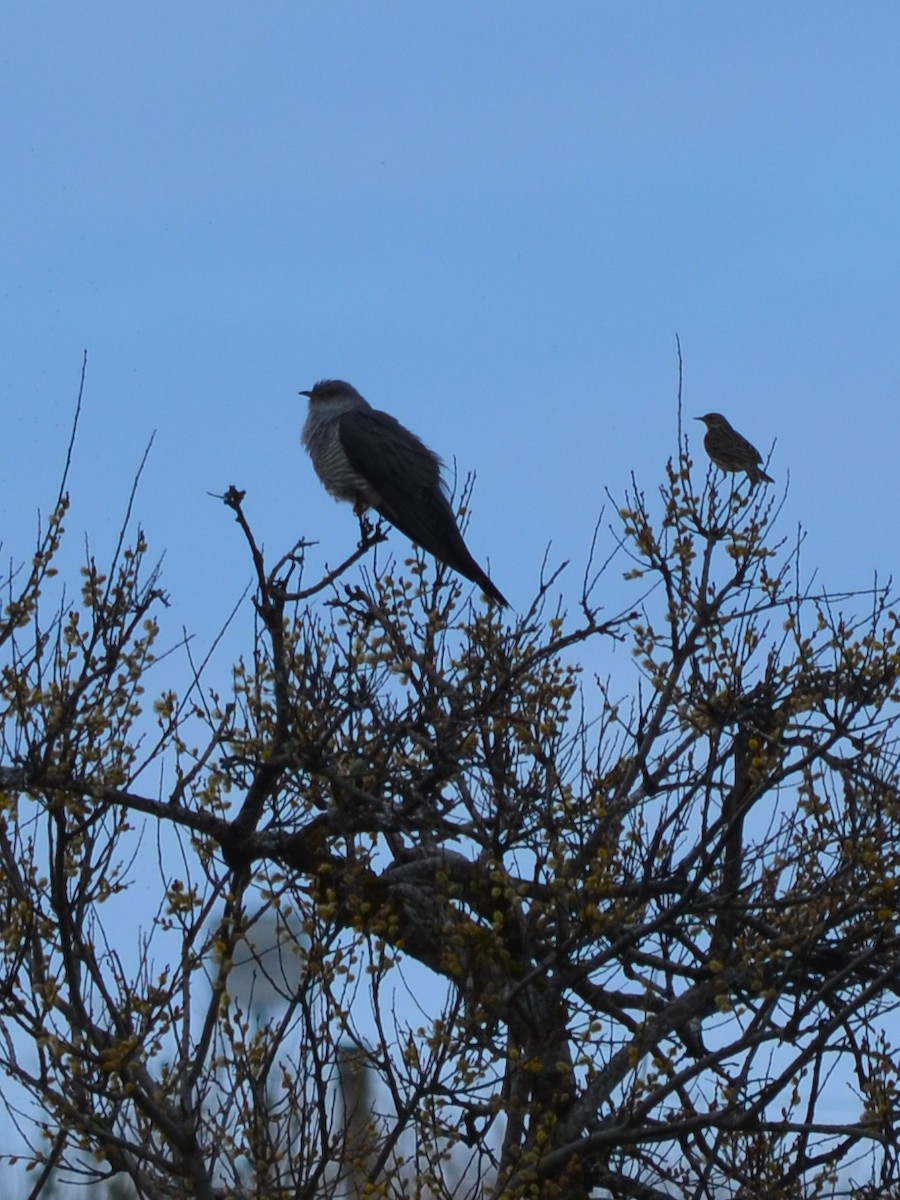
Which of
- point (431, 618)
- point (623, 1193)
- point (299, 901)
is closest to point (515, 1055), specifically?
point (299, 901)

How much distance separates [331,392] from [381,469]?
1.61 m

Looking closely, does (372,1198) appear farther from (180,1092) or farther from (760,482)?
(760,482)

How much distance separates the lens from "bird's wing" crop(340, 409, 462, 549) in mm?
10602

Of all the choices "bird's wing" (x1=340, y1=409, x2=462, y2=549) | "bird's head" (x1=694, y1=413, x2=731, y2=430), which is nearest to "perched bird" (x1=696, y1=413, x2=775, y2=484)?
"bird's head" (x1=694, y1=413, x2=731, y2=430)

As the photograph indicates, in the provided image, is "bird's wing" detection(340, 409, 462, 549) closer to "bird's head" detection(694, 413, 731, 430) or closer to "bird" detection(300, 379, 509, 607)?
"bird" detection(300, 379, 509, 607)

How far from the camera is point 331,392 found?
12578 millimetres

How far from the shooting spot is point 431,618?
8023mm

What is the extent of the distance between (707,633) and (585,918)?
6.71 ft

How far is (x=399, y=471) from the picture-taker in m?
11.2

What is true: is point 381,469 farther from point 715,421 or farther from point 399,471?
point 715,421

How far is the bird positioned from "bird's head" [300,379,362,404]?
21 cm

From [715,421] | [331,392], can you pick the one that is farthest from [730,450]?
[331,392]

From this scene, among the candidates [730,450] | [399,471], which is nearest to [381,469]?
[399,471]

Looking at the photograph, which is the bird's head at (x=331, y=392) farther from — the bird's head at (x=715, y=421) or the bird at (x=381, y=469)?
the bird's head at (x=715, y=421)
